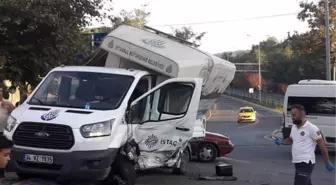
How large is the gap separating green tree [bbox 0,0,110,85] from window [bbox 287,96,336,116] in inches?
327

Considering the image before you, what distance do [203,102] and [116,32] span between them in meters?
2.43

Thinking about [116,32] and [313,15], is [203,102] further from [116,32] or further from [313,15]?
[313,15]

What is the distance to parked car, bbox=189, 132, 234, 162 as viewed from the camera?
51.1 ft

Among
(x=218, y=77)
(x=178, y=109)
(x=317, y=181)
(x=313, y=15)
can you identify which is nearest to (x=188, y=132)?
(x=178, y=109)

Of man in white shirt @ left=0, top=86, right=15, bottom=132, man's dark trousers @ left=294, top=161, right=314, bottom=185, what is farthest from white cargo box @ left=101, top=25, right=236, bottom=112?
man's dark trousers @ left=294, top=161, right=314, bottom=185

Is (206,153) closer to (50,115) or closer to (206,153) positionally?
(206,153)

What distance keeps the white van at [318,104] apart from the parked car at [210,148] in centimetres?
302

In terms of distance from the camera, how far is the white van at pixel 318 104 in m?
17.4

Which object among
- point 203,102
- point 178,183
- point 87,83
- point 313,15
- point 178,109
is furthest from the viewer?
point 313,15

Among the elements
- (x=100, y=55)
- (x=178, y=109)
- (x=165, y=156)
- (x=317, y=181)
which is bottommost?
(x=317, y=181)

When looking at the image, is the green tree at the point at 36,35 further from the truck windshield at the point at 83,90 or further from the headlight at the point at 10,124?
the headlight at the point at 10,124

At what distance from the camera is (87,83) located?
30.4 ft

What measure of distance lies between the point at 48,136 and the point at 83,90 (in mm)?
1329

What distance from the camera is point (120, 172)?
353 inches
